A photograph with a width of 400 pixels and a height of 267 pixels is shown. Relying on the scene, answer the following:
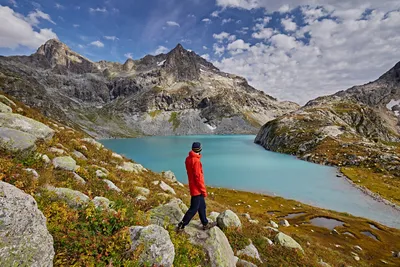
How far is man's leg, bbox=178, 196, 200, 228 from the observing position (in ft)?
34.6

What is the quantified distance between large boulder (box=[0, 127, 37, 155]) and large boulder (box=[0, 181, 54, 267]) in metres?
→ 7.15

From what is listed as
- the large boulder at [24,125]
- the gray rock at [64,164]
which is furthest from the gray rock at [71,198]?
the large boulder at [24,125]

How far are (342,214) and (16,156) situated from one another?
51810 mm

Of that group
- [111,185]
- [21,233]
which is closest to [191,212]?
[111,185]

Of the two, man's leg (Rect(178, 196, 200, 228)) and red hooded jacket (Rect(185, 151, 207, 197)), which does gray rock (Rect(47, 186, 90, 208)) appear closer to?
man's leg (Rect(178, 196, 200, 228))

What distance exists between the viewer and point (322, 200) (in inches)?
2103

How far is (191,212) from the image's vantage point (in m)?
10.6

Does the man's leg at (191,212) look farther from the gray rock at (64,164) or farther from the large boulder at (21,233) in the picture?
the gray rock at (64,164)

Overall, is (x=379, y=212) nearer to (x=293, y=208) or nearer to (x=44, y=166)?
(x=293, y=208)

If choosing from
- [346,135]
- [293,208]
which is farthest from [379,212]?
[346,135]

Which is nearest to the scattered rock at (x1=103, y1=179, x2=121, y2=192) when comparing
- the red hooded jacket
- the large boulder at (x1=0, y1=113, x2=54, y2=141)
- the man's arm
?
the red hooded jacket

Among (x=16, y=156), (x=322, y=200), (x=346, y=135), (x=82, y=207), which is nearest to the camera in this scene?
(x=82, y=207)

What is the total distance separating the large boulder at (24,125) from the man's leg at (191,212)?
12.0 m

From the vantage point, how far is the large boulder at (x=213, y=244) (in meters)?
9.46
